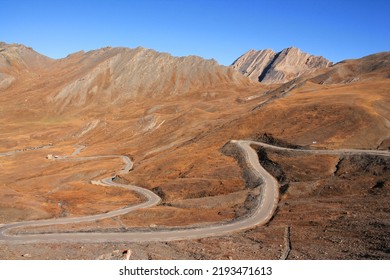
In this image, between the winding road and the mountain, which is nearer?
the mountain

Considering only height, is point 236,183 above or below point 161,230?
above

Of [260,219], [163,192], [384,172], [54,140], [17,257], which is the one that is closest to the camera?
[17,257]

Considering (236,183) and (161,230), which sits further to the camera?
(236,183)

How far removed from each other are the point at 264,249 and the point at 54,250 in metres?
21.4

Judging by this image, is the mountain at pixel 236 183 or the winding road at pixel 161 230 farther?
the winding road at pixel 161 230

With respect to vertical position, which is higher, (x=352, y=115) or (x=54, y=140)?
(x=352, y=115)

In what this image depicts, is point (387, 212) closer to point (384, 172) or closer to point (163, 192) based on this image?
point (384, 172)

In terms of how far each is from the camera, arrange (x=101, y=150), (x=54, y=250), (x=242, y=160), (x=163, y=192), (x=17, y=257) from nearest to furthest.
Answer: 1. (x=17, y=257)
2. (x=54, y=250)
3. (x=163, y=192)
4. (x=242, y=160)
5. (x=101, y=150)

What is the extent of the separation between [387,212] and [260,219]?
16278 mm

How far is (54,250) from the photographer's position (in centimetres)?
4019

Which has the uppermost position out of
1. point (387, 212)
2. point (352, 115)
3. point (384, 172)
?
point (352, 115)

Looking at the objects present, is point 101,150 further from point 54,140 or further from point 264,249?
point 264,249

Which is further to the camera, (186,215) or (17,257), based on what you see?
(186,215)

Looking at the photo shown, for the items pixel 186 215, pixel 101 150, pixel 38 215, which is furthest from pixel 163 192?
pixel 101 150
